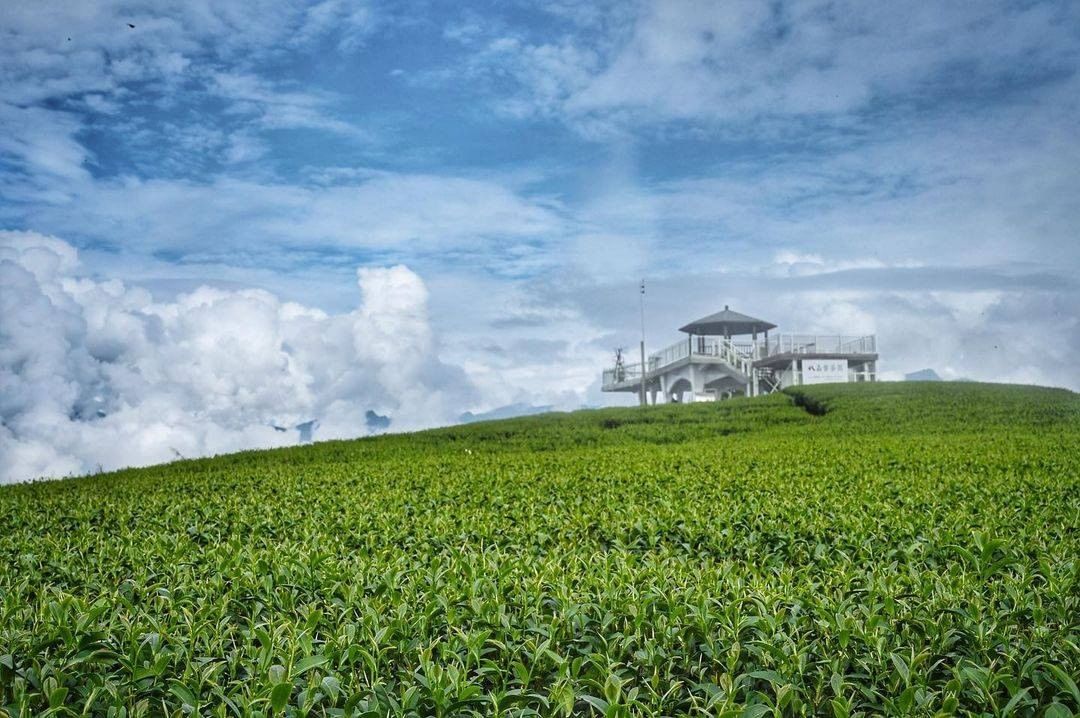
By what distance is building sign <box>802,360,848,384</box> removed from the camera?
121 ft

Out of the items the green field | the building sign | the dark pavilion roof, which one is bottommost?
the green field

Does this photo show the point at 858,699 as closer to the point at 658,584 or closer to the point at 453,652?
the point at 658,584

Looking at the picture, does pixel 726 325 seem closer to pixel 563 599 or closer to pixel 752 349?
pixel 752 349

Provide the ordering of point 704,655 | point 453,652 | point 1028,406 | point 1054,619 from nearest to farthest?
1. point 453,652
2. point 704,655
3. point 1054,619
4. point 1028,406

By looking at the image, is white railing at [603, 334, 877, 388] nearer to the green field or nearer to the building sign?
the building sign

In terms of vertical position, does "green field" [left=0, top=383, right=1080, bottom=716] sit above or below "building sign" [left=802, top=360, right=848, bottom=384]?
below

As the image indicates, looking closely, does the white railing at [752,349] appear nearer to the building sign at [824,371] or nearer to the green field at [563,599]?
the building sign at [824,371]

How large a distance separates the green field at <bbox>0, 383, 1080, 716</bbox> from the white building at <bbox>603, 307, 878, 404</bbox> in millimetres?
28230

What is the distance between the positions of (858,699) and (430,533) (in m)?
3.75

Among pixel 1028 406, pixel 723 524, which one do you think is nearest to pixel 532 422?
pixel 1028 406

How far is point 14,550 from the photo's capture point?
6504 mm

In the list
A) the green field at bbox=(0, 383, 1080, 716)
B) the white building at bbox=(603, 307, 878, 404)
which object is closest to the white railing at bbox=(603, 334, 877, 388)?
the white building at bbox=(603, 307, 878, 404)

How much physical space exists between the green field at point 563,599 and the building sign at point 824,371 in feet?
91.6

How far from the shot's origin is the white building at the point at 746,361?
3725 centimetres
